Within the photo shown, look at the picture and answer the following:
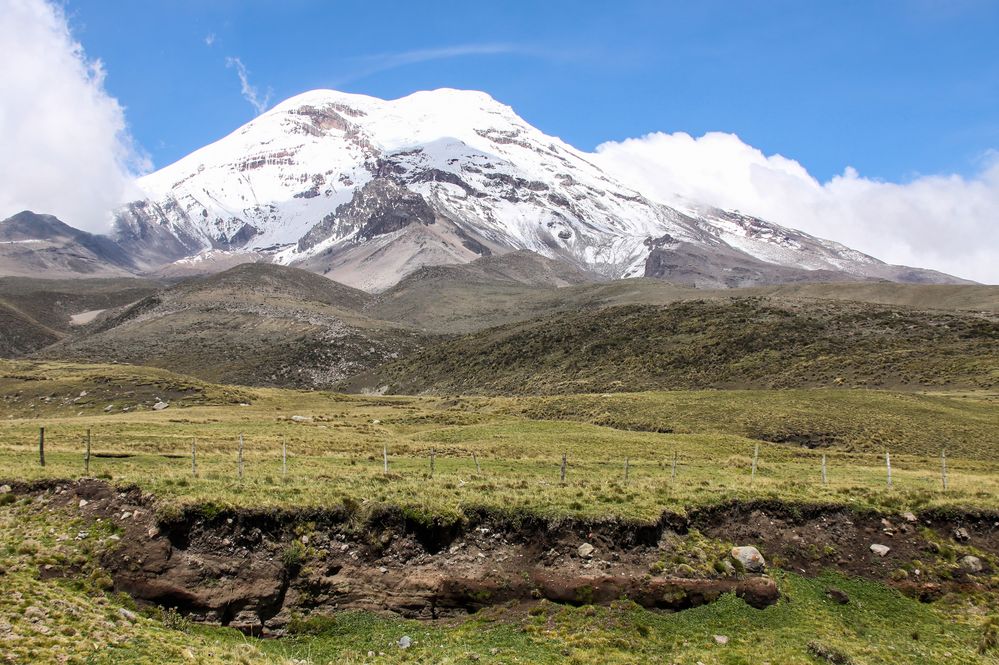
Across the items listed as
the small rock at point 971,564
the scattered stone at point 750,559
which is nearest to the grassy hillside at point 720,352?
the small rock at point 971,564

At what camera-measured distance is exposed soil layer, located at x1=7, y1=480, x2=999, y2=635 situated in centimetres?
1977

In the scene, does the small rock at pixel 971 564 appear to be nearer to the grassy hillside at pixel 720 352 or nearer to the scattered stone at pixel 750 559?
the scattered stone at pixel 750 559

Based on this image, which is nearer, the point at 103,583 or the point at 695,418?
the point at 103,583

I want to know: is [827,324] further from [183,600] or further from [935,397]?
[183,600]

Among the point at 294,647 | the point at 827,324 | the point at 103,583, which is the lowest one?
the point at 294,647

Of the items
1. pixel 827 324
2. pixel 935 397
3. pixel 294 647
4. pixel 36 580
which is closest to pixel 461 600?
pixel 294 647

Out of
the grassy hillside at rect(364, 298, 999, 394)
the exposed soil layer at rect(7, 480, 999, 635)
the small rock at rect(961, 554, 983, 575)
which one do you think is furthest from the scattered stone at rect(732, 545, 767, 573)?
the grassy hillside at rect(364, 298, 999, 394)

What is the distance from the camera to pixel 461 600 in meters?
20.4

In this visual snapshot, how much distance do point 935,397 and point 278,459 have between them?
60.0 metres

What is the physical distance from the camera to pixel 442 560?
21531mm

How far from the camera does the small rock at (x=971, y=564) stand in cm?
2267

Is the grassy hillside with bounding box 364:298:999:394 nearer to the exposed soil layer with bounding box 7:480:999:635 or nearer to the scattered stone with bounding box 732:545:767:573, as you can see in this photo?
the exposed soil layer with bounding box 7:480:999:635

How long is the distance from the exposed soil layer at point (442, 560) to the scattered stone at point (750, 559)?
0.85 feet

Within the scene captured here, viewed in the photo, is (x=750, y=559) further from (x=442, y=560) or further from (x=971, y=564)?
(x=442, y=560)
